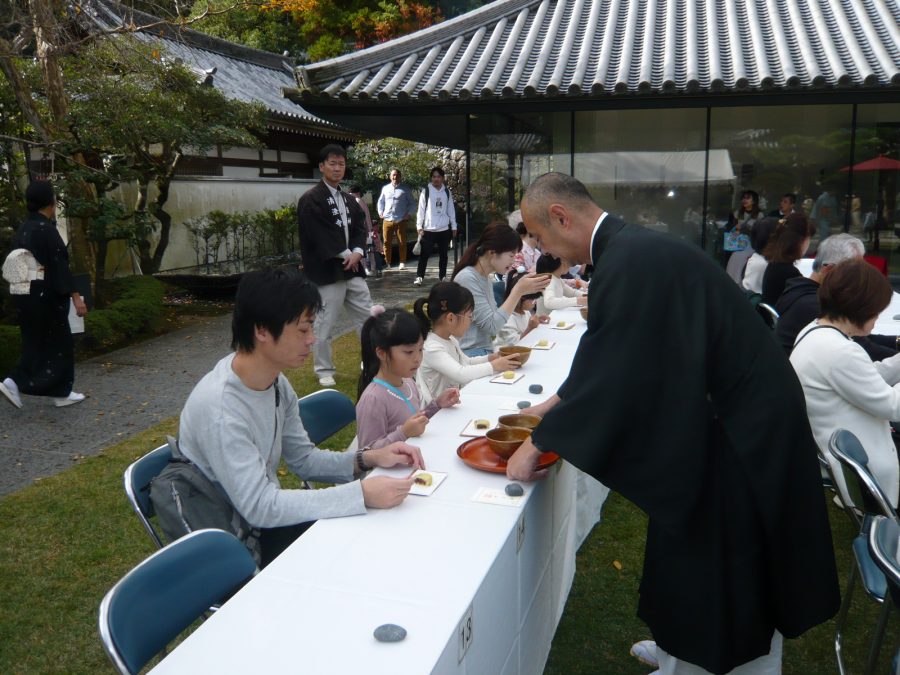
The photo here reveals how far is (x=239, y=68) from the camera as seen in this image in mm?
18328

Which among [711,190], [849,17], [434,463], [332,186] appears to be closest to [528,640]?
[434,463]

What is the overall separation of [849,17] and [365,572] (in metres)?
9.45

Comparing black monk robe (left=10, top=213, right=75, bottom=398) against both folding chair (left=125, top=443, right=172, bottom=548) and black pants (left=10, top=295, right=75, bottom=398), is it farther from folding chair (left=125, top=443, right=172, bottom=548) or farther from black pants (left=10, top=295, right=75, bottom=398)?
folding chair (left=125, top=443, right=172, bottom=548)

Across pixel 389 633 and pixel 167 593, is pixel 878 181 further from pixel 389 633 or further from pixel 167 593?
pixel 167 593

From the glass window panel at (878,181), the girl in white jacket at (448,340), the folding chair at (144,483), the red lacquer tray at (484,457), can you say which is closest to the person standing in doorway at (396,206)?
the glass window panel at (878,181)

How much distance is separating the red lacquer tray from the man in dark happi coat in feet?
1.19

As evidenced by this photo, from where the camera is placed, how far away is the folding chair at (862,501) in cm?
254

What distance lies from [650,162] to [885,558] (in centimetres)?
751

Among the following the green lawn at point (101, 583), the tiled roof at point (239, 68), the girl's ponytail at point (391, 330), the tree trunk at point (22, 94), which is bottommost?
the green lawn at point (101, 583)

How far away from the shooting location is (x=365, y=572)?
190 cm

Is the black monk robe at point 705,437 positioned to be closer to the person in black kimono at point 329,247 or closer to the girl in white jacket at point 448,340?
the girl in white jacket at point 448,340

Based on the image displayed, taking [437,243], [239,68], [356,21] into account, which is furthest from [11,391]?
[356,21]

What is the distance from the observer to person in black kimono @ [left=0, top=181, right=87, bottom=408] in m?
5.79

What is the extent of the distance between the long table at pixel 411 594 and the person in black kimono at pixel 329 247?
12.8 feet
